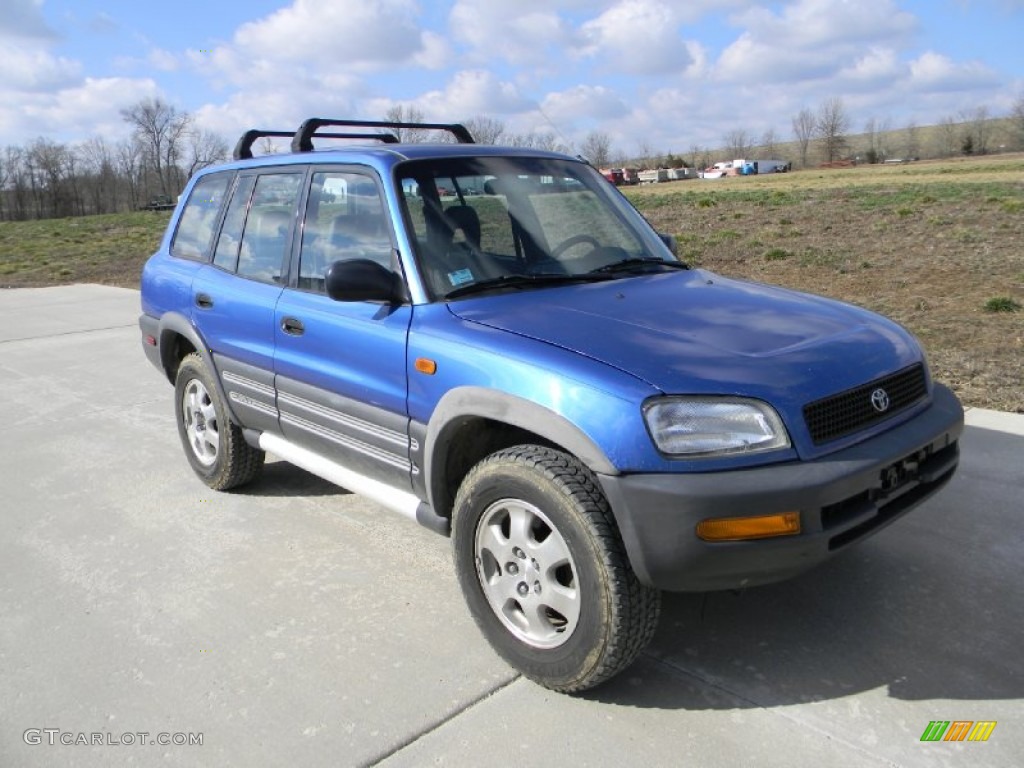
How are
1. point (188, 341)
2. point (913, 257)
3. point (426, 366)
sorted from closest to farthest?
point (426, 366), point (188, 341), point (913, 257)

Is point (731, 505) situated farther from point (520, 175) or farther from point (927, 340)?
point (927, 340)

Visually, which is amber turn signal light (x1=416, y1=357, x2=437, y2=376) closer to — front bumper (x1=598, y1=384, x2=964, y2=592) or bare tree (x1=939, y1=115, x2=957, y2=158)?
front bumper (x1=598, y1=384, x2=964, y2=592)

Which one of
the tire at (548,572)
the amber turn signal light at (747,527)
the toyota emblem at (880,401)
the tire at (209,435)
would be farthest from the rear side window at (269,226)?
the toyota emblem at (880,401)

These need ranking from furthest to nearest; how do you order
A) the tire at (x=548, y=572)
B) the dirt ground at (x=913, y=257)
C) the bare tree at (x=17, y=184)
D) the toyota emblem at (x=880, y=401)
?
the bare tree at (x=17, y=184), the dirt ground at (x=913, y=257), the toyota emblem at (x=880, y=401), the tire at (x=548, y=572)

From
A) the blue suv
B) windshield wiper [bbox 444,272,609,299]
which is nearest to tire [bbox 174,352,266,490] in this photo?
the blue suv

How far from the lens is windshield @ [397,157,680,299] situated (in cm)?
346

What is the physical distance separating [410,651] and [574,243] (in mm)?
1880

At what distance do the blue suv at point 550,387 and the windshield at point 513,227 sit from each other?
0.04ft

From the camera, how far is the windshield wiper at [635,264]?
3736 mm

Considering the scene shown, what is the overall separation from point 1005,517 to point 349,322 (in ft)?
10.6

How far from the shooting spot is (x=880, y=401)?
2.94 meters

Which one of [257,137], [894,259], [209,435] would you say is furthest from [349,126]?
[894,259]

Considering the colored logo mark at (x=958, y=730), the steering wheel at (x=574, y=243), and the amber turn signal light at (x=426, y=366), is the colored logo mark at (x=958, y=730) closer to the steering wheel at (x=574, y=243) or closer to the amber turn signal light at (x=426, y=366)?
the amber turn signal light at (x=426, y=366)

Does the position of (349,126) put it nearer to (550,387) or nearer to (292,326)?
(292,326)
